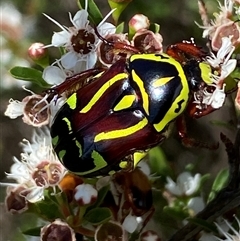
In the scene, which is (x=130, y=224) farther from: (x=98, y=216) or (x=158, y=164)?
(x=158, y=164)

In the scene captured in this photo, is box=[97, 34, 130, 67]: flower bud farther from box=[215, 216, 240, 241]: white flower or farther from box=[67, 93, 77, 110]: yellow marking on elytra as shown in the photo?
box=[215, 216, 240, 241]: white flower

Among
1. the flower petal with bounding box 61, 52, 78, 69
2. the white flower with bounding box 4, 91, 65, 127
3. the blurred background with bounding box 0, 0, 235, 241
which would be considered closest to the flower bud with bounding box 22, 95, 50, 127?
the white flower with bounding box 4, 91, 65, 127

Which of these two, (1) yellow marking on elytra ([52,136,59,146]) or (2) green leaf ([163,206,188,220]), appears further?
(2) green leaf ([163,206,188,220])

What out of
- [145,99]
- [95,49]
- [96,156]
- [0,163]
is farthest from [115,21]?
[0,163]

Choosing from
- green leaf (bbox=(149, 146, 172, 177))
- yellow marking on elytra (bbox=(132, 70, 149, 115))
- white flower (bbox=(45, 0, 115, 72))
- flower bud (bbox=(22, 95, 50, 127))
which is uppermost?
white flower (bbox=(45, 0, 115, 72))

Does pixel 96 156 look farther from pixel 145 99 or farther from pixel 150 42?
pixel 150 42

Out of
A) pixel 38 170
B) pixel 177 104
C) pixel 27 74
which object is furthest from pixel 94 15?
pixel 38 170

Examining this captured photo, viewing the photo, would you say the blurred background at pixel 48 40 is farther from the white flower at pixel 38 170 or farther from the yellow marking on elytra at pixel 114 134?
the yellow marking on elytra at pixel 114 134

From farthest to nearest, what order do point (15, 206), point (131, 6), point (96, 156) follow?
point (131, 6), point (15, 206), point (96, 156)

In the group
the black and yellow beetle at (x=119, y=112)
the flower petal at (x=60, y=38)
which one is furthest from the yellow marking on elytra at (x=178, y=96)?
the flower petal at (x=60, y=38)
